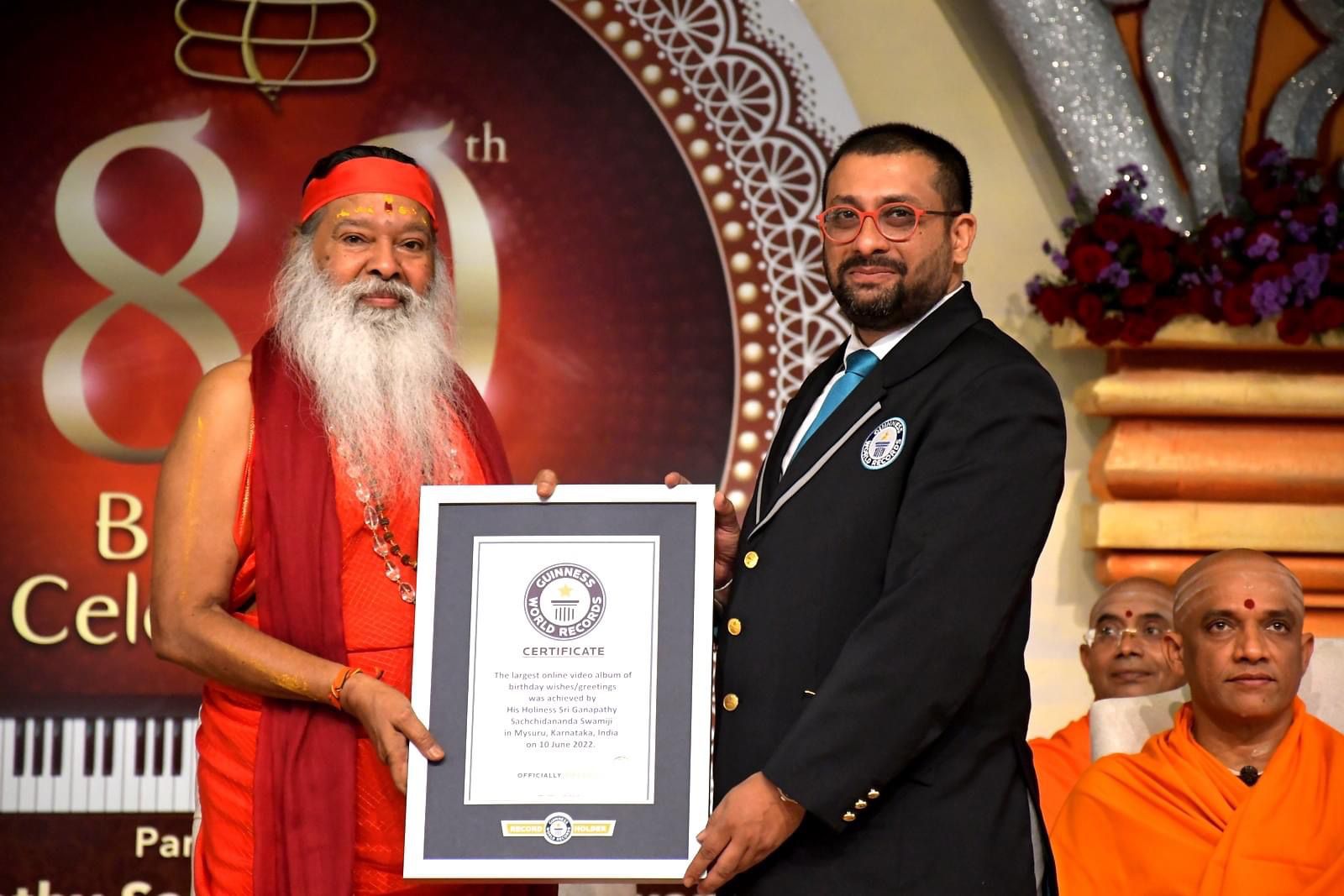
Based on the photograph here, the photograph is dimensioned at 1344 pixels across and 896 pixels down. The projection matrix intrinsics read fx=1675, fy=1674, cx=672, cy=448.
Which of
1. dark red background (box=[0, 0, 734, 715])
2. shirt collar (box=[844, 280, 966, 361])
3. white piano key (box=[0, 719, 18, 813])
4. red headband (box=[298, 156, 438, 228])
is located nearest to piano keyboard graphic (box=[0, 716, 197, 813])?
white piano key (box=[0, 719, 18, 813])

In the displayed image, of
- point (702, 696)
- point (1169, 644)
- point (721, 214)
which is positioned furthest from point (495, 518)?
point (721, 214)

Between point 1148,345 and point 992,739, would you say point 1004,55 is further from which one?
point 992,739

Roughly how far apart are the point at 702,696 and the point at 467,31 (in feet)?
10.3

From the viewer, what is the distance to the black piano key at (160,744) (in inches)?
197

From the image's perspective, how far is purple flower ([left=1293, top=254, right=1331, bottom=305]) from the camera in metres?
4.79

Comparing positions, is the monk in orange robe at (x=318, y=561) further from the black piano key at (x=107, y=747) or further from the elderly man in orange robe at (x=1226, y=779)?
the black piano key at (x=107, y=747)

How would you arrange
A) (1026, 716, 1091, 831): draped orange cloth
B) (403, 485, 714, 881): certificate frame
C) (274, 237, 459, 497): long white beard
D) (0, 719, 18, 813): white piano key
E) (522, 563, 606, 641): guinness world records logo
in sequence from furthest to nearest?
(0, 719, 18, 813): white piano key → (1026, 716, 1091, 831): draped orange cloth → (274, 237, 459, 497): long white beard → (522, 563, 606, 641): guinness world records logo → (403, 485, 714, 881): certificate frame

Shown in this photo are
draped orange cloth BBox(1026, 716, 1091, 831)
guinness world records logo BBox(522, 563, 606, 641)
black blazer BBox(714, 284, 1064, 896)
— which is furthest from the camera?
draped orange cloth BBox(1026, 716, 1091, 831)

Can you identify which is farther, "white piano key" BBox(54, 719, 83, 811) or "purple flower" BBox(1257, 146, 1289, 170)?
"white piano key" BBox(54, 719, 83, 811)

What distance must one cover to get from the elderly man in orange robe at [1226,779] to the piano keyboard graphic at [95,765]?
8.57 feet

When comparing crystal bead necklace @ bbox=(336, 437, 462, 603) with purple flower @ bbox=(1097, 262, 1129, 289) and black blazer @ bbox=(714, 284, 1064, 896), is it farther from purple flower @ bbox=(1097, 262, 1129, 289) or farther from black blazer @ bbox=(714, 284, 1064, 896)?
purple flower @ bbox=(1097, 262, 1129, 289)

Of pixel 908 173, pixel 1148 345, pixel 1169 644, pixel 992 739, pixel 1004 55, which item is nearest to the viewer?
pixel 992 739

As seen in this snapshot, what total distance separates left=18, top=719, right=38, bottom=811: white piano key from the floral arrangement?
326 centimetres

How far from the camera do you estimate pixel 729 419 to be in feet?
17.1
